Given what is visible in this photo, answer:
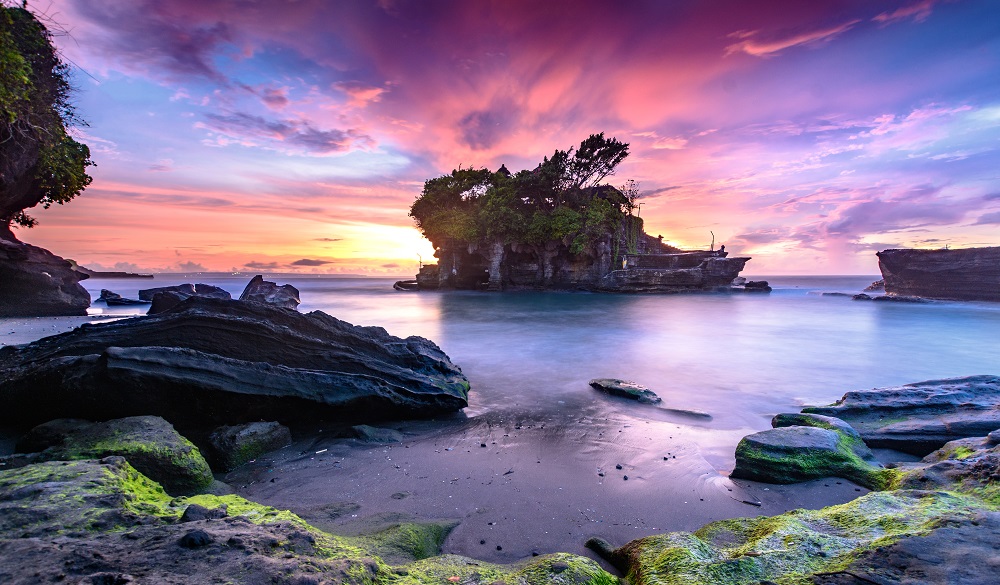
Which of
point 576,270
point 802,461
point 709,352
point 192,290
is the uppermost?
point 576,270

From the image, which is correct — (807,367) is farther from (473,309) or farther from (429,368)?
(473,309)

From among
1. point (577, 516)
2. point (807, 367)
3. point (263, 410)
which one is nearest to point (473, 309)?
point (807, 367)

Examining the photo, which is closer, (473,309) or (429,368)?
(429,368)

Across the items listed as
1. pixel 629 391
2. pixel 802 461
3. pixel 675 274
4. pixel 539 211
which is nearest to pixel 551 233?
pixel 539 211

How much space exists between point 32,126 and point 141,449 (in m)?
9.33

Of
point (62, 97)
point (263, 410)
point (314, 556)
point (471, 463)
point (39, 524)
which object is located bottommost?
point (471, 463)

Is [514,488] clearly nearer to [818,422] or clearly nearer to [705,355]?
[818,422]

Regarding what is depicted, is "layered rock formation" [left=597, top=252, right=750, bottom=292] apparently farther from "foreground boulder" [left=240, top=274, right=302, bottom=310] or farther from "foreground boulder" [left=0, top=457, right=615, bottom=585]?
"foreground boulder" [left=0, top=457, right=615, bottom=585]

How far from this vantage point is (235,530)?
2.00 m

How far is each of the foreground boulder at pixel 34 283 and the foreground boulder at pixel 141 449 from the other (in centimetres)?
1563

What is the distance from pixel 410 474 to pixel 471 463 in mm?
757

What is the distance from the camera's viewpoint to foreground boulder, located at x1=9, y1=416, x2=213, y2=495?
10.9ft

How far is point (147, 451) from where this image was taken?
11.0 feet

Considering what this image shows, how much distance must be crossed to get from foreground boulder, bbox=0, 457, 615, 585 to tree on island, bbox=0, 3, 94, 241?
7.77m
